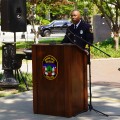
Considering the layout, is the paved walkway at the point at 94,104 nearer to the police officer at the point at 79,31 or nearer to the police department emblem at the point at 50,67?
the police department emblem at the point at 50,67

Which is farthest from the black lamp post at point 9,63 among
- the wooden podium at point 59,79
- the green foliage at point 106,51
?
the green foliage at point 106,51

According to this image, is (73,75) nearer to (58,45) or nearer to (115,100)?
(58,45)

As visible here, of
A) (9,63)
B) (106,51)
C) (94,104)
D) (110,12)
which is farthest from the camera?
(110,12)

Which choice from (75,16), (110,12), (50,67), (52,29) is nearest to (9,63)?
(75,16)

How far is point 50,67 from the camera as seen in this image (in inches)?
289

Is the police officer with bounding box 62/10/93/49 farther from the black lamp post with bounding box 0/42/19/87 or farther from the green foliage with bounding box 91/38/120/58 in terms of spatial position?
the green foliage with bounding box 91/38/120/58

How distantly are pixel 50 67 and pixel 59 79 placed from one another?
0.25 meters

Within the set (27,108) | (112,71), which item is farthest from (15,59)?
(112,71)

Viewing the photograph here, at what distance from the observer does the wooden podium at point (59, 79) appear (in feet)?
23.7

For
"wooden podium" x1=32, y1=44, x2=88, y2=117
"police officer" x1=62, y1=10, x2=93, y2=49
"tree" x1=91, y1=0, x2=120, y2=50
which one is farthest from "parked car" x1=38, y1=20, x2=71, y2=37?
"wooden podium" x1=32, y1=44, x2=88, y2=117

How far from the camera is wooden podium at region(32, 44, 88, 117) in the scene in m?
7.21

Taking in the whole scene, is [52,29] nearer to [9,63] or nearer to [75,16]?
[9,63]

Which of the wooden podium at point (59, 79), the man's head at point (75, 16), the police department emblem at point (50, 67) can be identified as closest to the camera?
the wooden podium at point (59, 79)

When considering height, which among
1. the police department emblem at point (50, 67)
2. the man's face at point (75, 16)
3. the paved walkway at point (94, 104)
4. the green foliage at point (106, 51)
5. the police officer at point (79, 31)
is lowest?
the paved walkway at point (94, 104)
